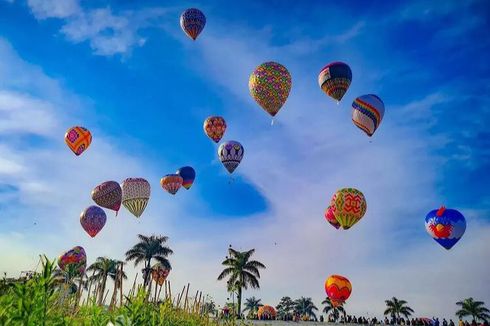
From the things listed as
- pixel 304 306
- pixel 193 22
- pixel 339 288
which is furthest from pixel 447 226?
pixel 304 306

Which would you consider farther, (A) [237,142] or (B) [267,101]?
(A) [237,142]

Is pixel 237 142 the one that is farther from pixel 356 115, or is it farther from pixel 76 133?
pixel 76 133

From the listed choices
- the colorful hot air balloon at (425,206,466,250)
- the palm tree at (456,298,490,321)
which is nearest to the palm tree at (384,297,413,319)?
the palm tree at (456,298,490,321)

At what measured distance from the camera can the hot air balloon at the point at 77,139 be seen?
39.0 m

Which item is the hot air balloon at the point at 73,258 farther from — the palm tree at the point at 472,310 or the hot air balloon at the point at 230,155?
the palm tree at the point at 472,310

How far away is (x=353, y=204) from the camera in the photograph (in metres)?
37.6

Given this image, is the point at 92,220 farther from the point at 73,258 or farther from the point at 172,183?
the point at 172,183

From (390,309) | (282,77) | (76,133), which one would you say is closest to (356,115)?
(282,77)

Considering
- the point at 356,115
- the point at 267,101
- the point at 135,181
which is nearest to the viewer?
the point at 267,101

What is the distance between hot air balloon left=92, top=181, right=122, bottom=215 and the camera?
1604 inches

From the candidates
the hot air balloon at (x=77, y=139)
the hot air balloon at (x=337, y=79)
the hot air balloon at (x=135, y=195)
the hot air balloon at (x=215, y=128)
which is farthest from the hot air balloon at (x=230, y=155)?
the hot air balloon at (x=77, y=139)

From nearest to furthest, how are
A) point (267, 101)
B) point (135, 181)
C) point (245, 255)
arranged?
point (267, 101) < point (135, 181) < point (245, 255)

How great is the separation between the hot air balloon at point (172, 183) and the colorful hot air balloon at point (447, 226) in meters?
25.3

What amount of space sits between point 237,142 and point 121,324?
107ft
